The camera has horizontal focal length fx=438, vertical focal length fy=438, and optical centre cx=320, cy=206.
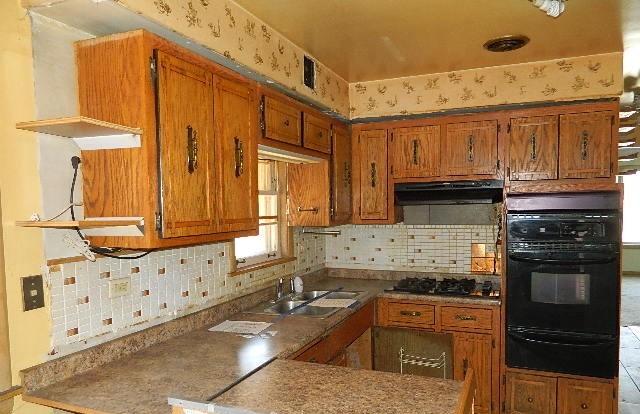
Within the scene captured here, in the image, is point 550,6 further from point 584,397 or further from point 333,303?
point 584,397

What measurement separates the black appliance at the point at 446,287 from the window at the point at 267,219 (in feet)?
3.47

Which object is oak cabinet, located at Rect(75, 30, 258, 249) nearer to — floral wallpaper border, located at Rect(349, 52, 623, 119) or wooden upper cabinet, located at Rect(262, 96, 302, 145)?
wooden upper cabinet, located at Rect(262, 96, 302, 145)

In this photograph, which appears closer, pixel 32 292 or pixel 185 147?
pixel 32 292

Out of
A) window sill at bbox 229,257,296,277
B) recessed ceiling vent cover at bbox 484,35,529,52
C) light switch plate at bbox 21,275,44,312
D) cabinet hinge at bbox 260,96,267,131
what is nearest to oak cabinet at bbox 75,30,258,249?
light switch plate at bbox 21,275,44,312

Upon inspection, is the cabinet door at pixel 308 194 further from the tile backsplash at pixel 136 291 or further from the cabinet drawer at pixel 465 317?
the cabinet drawer at pixel 465 317

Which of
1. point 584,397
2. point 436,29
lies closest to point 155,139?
point 436,29

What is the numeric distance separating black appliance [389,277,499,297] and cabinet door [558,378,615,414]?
2.50ft

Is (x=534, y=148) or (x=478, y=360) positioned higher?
(x=534, y=148)

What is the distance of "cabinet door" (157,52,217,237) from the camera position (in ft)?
5.72

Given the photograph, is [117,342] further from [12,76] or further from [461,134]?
[461,134]

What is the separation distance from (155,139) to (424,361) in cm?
269

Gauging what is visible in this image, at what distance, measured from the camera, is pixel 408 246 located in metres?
4.02

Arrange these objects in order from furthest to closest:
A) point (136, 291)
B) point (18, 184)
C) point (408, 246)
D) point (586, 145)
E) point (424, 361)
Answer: point (408, 246), point (424, 361), point (586, 145), point (136, 291), point (18, 184)

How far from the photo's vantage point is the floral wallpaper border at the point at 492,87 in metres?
3.07
